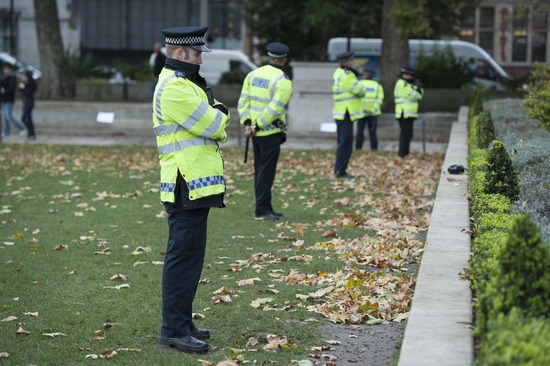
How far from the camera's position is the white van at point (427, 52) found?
35719mm

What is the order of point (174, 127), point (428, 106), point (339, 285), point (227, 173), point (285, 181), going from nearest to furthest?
point (174, 127)
point (339, 285)
point (285, 181)
point (227, 173)
point (428, 106)

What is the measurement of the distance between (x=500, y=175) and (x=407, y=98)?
12159 millimetres

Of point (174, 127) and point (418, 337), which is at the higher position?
point (174, 127)

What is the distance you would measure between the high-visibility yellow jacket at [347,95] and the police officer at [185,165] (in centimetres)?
996

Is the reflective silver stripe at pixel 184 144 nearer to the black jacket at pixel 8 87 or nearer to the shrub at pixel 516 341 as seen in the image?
the shrub at pixel 516 341

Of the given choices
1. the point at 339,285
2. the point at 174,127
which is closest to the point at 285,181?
the point at 339,285

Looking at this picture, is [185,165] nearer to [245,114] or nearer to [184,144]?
[184,144]

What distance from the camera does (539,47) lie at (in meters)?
56.8

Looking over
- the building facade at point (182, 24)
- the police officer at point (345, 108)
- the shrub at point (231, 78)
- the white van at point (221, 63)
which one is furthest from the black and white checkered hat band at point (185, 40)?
the building facade at point (182, 24)

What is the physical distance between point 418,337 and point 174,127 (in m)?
2.22

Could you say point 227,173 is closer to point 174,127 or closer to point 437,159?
point 437,159

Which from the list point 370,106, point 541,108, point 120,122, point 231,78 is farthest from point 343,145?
point 231,78

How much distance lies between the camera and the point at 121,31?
60.6m

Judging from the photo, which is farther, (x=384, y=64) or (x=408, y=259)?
(x=384, y=64)
